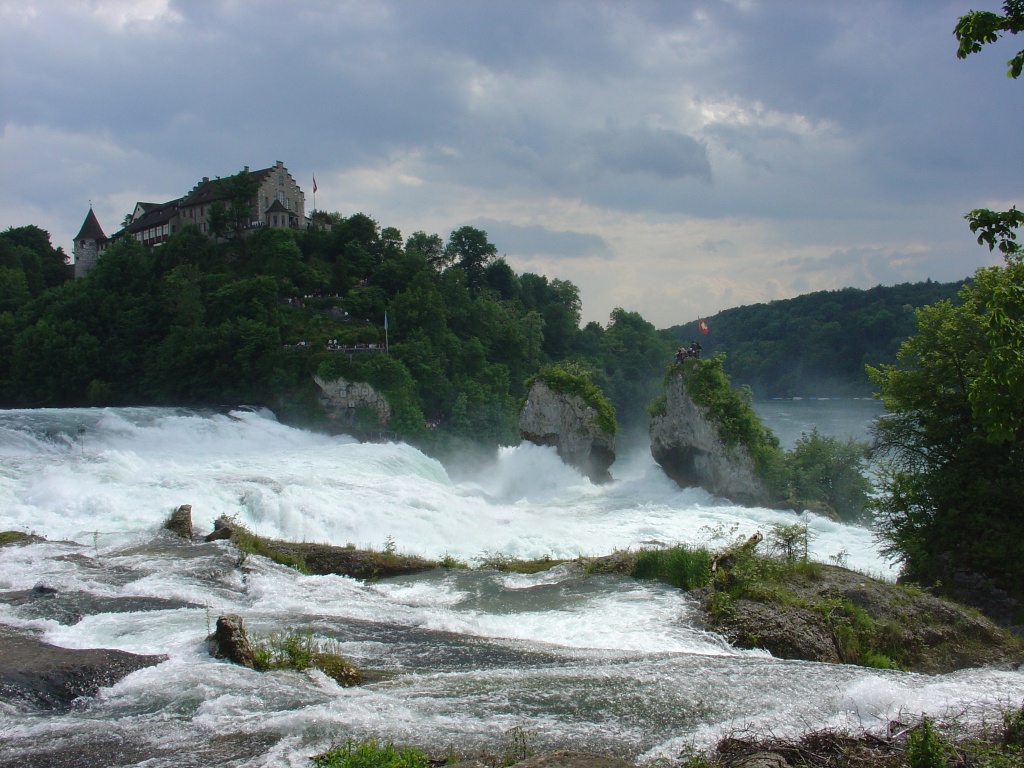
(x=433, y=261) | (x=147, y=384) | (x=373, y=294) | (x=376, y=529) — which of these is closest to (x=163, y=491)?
(x=376, y=529)

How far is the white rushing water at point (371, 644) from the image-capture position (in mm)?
6723

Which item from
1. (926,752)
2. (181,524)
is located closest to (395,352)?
(181,524)

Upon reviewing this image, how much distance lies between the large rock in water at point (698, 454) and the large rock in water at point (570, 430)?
3.34 meters

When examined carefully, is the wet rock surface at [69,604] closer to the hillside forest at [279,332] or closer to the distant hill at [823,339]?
the hillside forest at [279,332]

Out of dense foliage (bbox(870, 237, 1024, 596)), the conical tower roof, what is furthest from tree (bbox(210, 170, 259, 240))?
dense foliage (bbox(870, 237, 1024, 596))

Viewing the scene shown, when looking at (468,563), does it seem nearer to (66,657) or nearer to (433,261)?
(66,657)

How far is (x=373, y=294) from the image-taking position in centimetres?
5044

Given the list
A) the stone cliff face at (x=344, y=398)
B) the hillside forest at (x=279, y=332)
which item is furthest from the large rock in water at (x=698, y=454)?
the stone cliff face at (x=344, y=398)

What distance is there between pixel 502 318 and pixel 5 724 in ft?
183

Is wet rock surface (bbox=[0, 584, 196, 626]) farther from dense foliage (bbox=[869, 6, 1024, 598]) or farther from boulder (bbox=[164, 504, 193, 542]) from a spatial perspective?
dense foliage (bbox=[869, 6, 1024, 598])

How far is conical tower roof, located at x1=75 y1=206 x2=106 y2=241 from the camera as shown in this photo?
64.8m

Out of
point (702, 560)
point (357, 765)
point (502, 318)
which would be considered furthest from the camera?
point (502, 318)

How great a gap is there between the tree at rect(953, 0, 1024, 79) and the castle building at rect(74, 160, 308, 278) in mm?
55657

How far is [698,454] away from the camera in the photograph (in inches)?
1326
